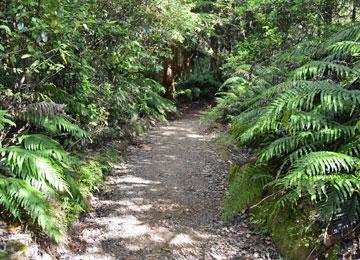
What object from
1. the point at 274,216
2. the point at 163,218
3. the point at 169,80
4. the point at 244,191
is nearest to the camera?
the point at 274,216

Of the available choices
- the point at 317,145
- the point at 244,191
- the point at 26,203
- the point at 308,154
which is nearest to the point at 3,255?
the point at 26,203

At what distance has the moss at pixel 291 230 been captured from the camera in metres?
3.92

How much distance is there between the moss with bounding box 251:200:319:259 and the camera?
3922 millimetres

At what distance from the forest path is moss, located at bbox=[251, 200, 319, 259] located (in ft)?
0.55

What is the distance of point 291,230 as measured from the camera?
417 cm

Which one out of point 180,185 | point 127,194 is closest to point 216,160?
point 180,185

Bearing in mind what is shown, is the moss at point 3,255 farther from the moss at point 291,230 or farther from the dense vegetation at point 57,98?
the moss at point 291,230

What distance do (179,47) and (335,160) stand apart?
1239 cm

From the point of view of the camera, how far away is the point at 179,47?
15.4 metres

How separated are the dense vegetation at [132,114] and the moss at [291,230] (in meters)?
0.02

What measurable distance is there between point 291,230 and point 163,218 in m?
1.87

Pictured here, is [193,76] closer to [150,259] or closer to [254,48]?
[254,48]

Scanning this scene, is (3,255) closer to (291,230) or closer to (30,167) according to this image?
(30,167)

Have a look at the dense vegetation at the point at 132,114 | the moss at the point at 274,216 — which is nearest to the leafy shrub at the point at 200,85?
the dense vegetation at the point at 132,114
